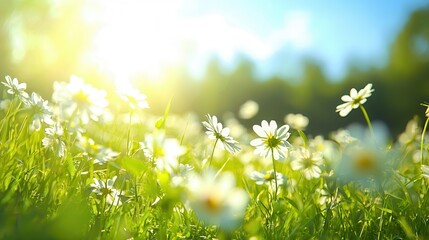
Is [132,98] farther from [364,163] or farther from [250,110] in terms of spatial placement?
[250,110]

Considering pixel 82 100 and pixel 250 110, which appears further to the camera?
pixel 250 110

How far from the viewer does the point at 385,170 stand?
4.92 feet

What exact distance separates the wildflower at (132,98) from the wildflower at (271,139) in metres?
0.32

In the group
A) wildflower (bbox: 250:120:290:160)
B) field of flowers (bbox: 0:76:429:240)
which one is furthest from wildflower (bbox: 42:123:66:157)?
wildflower (bbox: 250:120:290:160)

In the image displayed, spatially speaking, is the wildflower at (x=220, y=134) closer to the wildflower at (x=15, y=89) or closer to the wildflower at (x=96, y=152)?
the wildflower at (x=96, y=152)

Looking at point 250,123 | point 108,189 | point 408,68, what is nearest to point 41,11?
point 250,123

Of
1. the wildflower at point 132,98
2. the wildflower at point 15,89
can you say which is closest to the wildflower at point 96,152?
the wildflower at point 132,98

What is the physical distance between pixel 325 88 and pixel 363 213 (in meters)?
18.6

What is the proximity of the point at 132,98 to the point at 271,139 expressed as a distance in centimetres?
40

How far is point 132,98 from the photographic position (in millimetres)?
1490

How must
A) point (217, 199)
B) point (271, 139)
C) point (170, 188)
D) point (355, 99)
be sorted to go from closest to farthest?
point (217, 199)
point (170, 188)
point (271, 139)
point (355, 99)

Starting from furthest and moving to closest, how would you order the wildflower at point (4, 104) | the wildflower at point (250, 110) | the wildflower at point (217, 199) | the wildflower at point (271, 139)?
the wildflower at point (250, 110) < the wildflower at point (4, 104) < the wildflower at point (271, 139) < the wildflower at point (217, 199)

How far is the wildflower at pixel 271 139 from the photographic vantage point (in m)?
1.49

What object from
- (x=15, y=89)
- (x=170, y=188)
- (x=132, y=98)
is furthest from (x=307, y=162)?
(x=15, y=89)
